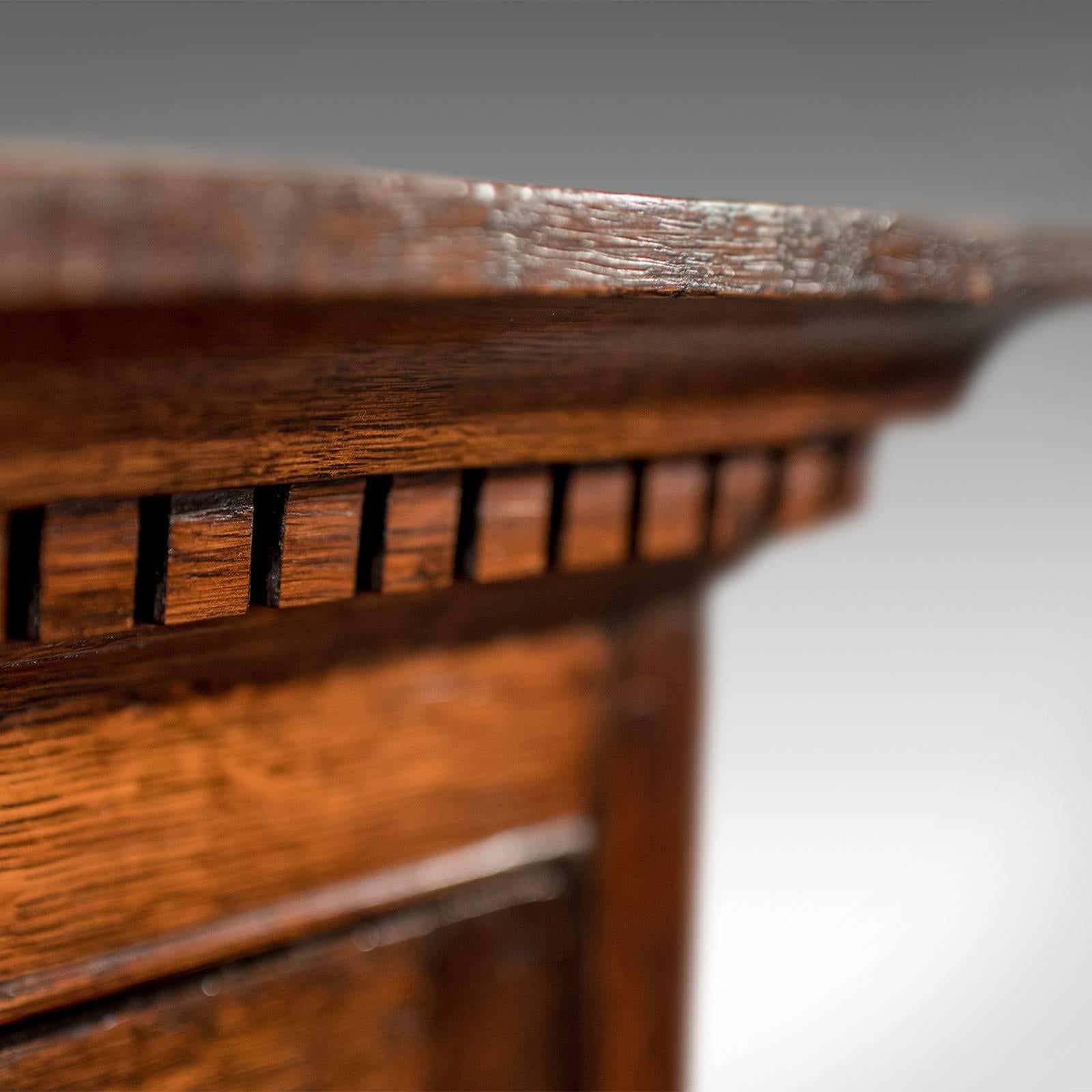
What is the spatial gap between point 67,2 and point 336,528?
1.21 ft

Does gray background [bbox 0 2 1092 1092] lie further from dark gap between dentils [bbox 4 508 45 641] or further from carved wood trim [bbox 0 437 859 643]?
dark gap between dentils [bbox 4 508 45 641]

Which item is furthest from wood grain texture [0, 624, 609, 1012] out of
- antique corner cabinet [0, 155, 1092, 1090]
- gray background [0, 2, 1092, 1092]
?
gray background [0, 2, 1092, 1092]

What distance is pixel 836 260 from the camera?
1.01 feet

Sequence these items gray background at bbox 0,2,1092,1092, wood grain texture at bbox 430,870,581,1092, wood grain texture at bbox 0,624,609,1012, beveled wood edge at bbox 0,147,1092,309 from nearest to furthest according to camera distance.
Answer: beveled wood edge at bbox 0,147,1092,309 < wood grain texture at bbox 0,624,609,1012 < wood grain texture at bbox 430,870,581,1092 < gray background at bbox 0,2,1092,1092

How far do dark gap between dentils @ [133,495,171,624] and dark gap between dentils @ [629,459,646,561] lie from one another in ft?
0.47

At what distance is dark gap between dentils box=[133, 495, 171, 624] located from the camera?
257mm

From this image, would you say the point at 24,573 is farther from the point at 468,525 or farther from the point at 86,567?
the point at 468,525

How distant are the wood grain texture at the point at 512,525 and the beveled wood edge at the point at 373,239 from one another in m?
Answer: 0.08

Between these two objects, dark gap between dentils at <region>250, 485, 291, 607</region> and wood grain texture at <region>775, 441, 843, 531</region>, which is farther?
wood grain texture at <region>775, 441, 843, 531</region>

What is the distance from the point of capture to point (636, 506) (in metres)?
0.37

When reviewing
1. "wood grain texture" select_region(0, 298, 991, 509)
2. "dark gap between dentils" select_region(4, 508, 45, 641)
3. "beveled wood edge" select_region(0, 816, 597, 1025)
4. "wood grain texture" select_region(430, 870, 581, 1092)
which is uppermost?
"wood grain texture" select_region(0, 298, 991, 509)

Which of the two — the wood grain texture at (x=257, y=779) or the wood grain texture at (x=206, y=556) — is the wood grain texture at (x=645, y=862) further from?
the wood grain texture at (x=206, y=556)

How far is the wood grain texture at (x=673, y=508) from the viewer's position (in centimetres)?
37

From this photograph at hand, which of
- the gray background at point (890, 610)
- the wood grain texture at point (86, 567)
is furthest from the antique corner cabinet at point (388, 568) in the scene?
the gray background at point (890, 610)
